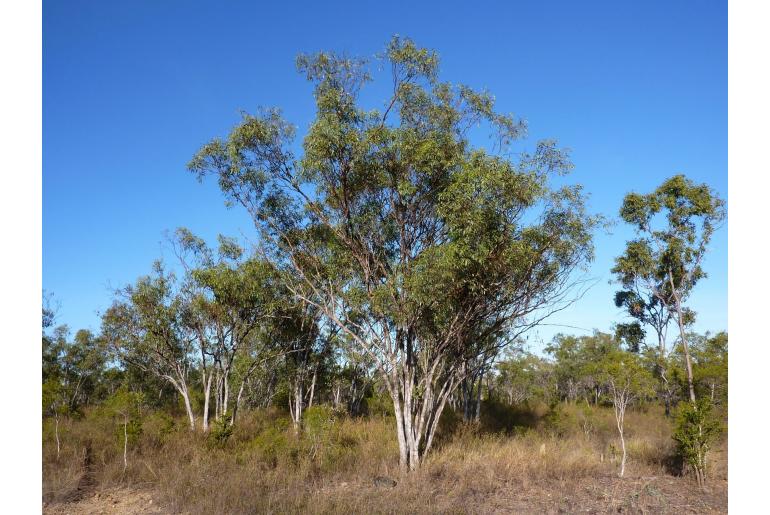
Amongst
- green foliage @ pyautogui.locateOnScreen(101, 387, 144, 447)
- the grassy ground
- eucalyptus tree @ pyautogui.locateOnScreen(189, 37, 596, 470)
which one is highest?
eucalyptus tree @ pyautogui.locateOnScreen(189, 37, 596, 470)

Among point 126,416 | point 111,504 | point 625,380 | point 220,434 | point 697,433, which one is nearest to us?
point 111,504

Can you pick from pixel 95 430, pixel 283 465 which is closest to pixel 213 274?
pixel 95 430

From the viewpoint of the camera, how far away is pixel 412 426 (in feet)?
35.0

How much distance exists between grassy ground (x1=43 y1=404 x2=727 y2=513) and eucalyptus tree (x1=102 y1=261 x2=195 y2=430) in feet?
8.28

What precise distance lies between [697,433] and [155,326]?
15496 millimetres

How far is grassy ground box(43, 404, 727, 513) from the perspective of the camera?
7.95 meters

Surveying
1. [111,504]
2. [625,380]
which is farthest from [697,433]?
[111,504]

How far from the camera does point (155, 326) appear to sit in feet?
52.1

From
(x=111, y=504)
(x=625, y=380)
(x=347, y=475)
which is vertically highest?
(x=625, y=380)

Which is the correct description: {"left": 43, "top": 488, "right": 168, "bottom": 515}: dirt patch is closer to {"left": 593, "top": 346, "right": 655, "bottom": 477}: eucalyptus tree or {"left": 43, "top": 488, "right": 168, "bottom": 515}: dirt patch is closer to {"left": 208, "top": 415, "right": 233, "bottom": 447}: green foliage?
{"left": 208, "top": 415, "right": 233, "bottom": 447}: green foliage

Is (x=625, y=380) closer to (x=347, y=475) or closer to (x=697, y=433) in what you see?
(x=697, y=433)

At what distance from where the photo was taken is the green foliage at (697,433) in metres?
10.5

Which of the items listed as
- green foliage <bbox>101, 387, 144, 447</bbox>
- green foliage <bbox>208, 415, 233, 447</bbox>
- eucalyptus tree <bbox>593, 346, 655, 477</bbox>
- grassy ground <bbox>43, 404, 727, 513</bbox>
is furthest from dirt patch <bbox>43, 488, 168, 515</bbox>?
eucalyptus tree <bbox>593, 346, 655, 477</bbox>

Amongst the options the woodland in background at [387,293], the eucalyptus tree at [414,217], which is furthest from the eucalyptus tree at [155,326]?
the eucalyptus tree at [414,217]
